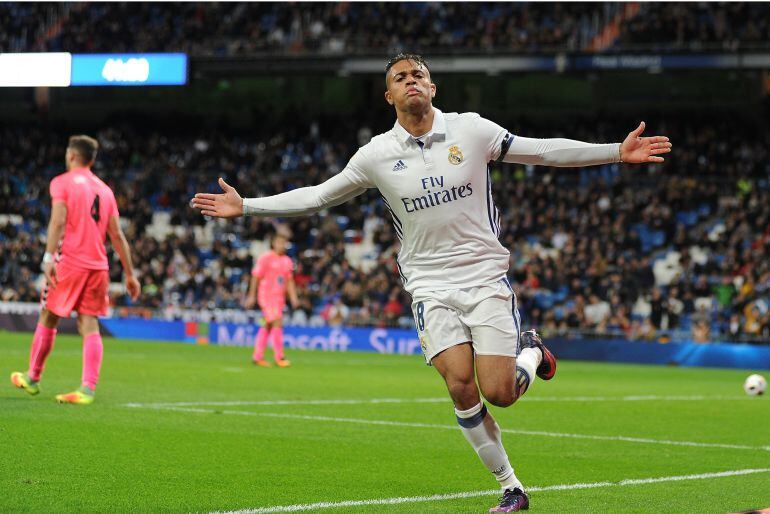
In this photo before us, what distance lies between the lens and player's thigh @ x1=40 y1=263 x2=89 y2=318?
37.4ft

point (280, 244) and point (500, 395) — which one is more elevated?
point (280, 244)

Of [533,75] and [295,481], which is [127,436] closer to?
[295,481]

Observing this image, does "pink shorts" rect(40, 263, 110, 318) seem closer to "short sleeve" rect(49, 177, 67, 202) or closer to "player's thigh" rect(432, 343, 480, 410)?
"short sleeve" rect(49, 177, 67, 202)

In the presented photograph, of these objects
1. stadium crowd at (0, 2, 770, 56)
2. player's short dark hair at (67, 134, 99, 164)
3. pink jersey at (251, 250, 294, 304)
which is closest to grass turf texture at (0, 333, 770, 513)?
player's short dark hair at (67, 134, 99, 164)

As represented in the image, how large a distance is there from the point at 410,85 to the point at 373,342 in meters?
23.3

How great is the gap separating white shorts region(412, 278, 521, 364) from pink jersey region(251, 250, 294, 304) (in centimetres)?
1489

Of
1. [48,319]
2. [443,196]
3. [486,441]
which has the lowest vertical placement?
[486,441]

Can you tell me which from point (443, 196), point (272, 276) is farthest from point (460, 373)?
point (272, 276)

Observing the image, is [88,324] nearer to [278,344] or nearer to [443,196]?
[443,196]

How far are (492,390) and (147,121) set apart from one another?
3946cm

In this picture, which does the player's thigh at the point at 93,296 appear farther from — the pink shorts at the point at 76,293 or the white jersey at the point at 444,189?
the white jersey at the point at 444,189

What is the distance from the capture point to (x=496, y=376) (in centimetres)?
653

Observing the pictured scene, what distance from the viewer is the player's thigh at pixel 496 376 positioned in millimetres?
6531

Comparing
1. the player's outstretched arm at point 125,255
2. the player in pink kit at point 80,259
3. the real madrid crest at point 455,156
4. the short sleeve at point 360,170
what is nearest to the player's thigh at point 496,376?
the real madrid crest at point 455,156
